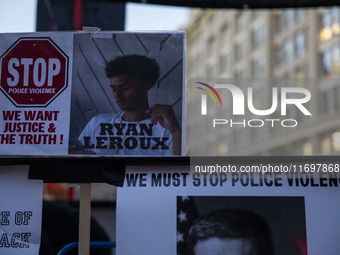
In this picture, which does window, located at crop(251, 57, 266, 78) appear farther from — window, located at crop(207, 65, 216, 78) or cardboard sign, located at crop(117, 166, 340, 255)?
cardboard sign, located at crop(117, 166, 340, 255)

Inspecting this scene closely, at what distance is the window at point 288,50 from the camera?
42594mm

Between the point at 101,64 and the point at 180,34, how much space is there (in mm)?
648

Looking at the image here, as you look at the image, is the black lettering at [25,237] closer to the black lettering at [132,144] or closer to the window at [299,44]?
the black lettering at [132,144]

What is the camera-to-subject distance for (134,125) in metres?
3.29

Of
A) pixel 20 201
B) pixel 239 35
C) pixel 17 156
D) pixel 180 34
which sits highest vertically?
pixel 239 35

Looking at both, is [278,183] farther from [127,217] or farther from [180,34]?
[180,34]

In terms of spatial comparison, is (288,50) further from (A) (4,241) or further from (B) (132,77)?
(A) (4,241)

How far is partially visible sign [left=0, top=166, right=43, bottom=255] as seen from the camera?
321 cm

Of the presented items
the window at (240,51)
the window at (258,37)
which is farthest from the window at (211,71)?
the window at (258,37)

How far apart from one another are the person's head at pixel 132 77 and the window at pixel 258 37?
4617cm

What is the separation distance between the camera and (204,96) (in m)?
3.63

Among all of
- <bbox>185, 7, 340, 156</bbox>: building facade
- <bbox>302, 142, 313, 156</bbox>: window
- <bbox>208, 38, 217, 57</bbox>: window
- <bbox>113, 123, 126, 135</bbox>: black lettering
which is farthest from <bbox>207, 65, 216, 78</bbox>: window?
<bbox>113, 123, 126, 135</bbox>: black lettering

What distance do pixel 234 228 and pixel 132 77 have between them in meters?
1.36

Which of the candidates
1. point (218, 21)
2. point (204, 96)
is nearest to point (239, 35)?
point (218, 21)
